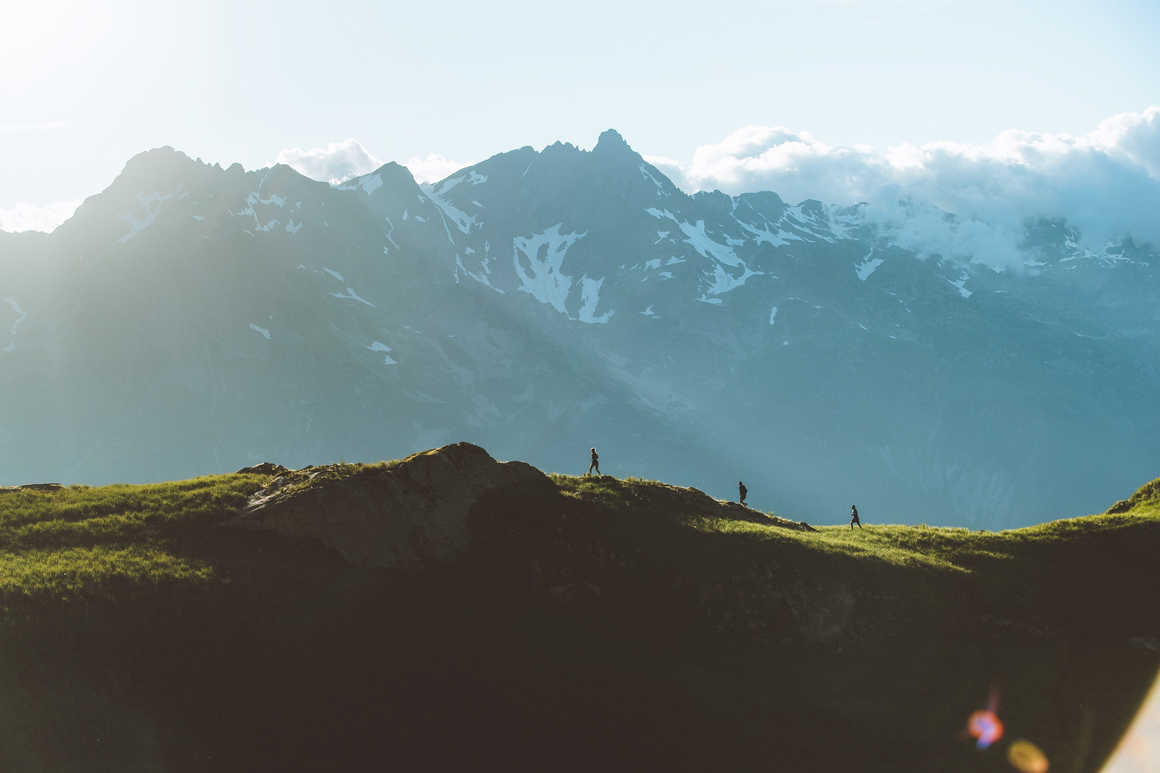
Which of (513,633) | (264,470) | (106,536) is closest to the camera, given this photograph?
(513,633)

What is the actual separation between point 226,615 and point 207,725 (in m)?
5.64

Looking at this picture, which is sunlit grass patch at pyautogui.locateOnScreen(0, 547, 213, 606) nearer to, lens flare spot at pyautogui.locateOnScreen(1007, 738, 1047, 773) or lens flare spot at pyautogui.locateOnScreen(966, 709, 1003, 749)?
lens flare spot at pyautogui.locateOnScreen(966, 709, 1003, 749)

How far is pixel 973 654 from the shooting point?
44.1 meters

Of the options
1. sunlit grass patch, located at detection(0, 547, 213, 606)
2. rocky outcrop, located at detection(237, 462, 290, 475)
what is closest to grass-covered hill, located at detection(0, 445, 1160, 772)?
sunlit grass patch, located at detection(0, 547, 213, 606)

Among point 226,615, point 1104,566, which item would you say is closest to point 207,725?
point 226,615

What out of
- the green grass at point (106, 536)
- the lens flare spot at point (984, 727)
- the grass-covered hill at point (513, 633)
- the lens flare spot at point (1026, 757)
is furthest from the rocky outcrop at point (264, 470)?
the lens flare spot at point (1026, 757)

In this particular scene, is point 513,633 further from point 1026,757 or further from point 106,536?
point 1026,757

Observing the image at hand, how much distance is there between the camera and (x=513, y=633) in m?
41.6

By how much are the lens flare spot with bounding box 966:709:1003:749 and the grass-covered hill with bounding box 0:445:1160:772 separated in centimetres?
51

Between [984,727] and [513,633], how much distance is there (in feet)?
73.0

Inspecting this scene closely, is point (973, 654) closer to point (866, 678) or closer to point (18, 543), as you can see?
point (866, 678)

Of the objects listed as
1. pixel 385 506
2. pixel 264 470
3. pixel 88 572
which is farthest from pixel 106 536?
pixel 385 506

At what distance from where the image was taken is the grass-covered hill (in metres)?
33.7

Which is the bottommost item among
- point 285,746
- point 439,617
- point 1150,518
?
point 285,746
